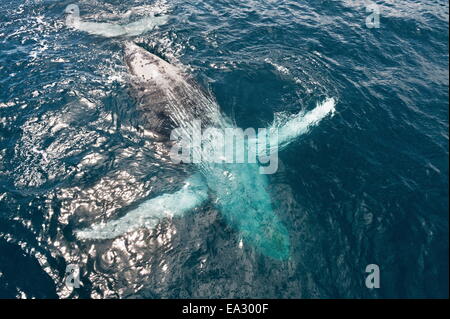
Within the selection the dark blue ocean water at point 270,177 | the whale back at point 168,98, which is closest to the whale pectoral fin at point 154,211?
the dark blue ocean water at point 270,177

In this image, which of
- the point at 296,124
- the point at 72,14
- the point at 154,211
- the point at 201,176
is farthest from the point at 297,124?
the point at 72,14

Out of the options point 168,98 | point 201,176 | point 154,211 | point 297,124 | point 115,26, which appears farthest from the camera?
point 115,26

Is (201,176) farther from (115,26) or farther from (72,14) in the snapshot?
(72,14)

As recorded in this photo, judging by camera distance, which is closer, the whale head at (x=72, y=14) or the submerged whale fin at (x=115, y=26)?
the submerged whale fin at (x=115, y=26)

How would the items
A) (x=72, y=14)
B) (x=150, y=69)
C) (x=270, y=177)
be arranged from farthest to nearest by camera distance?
(x=72, y=14), (x=150, y=69), (x=270, y=177)

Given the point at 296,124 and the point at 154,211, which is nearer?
→ the point at 154,211

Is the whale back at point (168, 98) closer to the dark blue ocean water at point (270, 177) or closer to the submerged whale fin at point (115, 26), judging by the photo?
the dark blue ocean water at point (270, 177)

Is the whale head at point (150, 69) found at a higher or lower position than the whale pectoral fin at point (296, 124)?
higher
